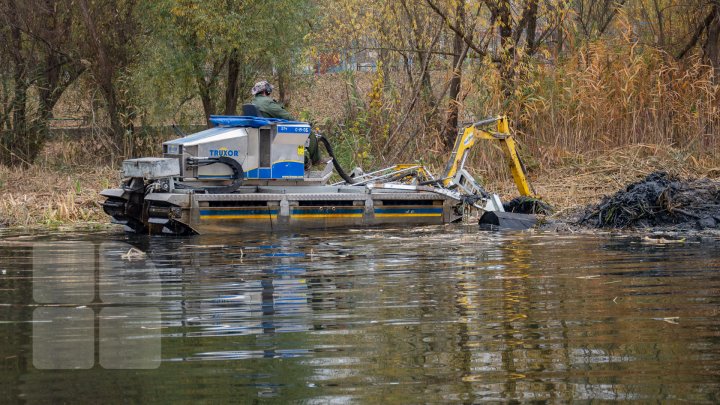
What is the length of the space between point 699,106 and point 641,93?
1135mm

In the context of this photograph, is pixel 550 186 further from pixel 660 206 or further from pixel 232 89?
pixel 232 89

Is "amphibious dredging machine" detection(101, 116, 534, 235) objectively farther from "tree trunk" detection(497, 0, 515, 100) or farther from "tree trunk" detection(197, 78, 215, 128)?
"tree trunk" detection(197, 78, 215, 128)

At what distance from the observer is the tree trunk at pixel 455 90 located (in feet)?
78.8

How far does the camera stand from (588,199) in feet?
65.5

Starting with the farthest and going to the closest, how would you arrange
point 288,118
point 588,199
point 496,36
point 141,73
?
point 141,73 → point 496,36 → point 588,199 → point 288,118

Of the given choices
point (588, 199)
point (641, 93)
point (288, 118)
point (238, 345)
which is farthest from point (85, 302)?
point (641, 93)

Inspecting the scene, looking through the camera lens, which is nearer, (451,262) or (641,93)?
(451,262)

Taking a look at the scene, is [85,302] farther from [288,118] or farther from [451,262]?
[288,118]

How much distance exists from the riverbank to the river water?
18.9ft

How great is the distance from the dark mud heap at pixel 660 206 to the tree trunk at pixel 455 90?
7345 millimetres

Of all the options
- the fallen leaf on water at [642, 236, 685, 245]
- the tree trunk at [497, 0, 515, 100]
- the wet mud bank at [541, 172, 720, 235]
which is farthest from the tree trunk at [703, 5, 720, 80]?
the fallen leaf on water at [642, 236, 685, 245]

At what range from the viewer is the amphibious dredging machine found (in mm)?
16891

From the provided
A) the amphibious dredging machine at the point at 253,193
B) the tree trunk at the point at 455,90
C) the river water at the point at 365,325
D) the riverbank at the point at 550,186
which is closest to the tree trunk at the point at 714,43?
the riverbank at the point at 550,186

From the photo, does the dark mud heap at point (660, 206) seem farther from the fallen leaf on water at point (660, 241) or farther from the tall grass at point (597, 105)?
the tall grass at point (597, 105)
